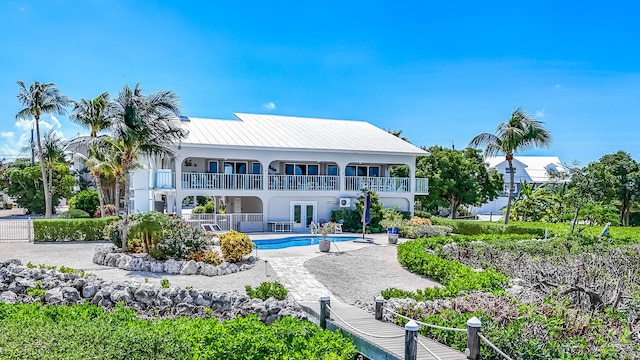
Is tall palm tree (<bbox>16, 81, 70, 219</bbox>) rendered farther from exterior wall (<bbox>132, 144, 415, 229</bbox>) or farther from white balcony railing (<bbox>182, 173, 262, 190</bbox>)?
white balcony railing (<bbox>182, 173, 262, 190</bbox>)

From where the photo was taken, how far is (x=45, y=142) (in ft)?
104

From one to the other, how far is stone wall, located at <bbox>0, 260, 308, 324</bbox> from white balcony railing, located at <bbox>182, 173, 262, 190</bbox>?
1442 cm

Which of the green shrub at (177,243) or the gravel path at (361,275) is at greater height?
the green shrub at (177,243)

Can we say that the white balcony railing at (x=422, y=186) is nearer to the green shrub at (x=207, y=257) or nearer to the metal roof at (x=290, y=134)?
the metal roof at (x=290, y=134)

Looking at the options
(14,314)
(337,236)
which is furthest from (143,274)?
(337,236)

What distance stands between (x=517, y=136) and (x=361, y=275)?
17.2 metres

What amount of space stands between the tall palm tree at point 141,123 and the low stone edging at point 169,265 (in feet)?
4.80

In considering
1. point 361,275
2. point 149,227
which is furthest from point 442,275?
point 149,227

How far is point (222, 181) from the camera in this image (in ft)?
82.0

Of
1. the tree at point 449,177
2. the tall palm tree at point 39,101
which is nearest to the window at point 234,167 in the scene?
the tall palm tree at point 39,101

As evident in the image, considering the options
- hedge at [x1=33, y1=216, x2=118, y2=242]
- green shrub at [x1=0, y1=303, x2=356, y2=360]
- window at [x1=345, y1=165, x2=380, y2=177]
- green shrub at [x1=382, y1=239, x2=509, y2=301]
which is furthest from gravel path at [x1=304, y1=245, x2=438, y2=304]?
window at [x1=345, y1=165, x2=380, y2=177]

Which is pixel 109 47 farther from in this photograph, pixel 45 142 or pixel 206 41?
pixel 45 142

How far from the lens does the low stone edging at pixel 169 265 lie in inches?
511

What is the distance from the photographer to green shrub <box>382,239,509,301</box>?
9.33m
